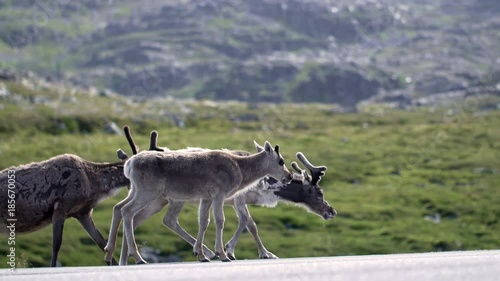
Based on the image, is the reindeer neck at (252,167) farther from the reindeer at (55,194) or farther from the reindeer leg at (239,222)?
the reindeer at (55,194)

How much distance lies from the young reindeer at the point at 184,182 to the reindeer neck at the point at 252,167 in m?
0.04

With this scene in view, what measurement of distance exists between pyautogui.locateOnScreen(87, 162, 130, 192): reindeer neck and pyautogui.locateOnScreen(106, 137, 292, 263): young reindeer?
186cm

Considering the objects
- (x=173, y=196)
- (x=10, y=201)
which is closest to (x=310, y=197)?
(x=173, y=196)

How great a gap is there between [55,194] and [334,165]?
117608 mm

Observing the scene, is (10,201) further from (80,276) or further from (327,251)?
(327,251)

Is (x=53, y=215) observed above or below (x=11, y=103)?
above

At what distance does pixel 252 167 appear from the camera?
20.6 metres

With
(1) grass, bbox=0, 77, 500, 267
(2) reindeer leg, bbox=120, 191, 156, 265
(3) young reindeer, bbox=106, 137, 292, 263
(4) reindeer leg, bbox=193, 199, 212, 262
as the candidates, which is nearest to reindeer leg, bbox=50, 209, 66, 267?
(3) young reindeer, bbox=106, 137, 292, 263

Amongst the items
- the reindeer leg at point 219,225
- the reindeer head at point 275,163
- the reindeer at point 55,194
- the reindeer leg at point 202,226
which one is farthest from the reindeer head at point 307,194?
the reindeer at point 55,194

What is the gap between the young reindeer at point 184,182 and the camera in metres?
18.0

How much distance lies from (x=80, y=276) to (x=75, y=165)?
11.1m

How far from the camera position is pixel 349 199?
4633 inches

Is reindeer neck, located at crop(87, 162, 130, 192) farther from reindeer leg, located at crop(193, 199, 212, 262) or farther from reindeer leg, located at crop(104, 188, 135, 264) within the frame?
reindeer leg, located at crop(193, 199, 212, 262)

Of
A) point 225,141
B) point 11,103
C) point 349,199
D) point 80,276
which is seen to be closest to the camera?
point 80,276
